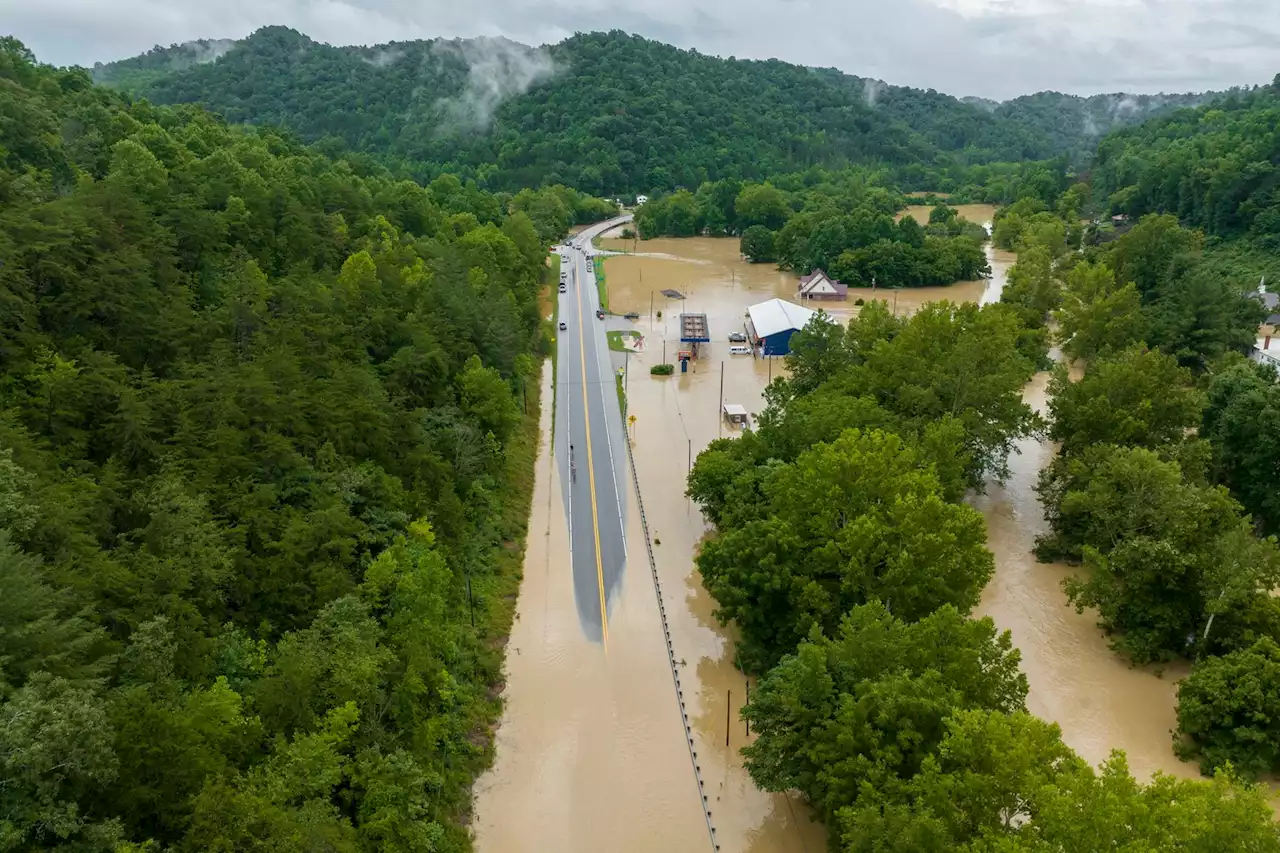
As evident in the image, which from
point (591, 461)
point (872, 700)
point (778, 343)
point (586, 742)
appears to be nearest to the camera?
point (872, 700)

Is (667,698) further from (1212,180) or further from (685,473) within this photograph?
(1212,180)

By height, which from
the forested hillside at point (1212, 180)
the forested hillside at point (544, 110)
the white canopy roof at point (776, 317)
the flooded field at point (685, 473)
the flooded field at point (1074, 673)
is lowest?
the flooded field at point (1074, 673)

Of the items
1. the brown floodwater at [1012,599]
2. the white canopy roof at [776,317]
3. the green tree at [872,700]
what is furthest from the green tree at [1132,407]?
the white canopy roof at [776,317]

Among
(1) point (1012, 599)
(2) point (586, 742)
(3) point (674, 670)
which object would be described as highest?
(3) point (674, 670)

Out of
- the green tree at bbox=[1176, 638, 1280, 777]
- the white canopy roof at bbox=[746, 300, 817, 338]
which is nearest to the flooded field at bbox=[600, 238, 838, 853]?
the white canopy roof at bbox=[746, 300, 817, 338]

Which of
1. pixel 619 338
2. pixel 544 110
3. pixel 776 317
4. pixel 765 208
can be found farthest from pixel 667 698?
pixel 544 110

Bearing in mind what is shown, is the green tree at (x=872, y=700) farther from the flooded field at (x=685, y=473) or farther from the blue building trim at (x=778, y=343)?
the blue building trim at (x=778, y=343)

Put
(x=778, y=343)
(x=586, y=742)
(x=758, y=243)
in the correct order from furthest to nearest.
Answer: (x=758, y=243) → (x=778, y=343) → (x=586, y=742)
